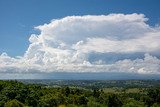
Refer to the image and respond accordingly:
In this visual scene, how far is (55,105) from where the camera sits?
184 m

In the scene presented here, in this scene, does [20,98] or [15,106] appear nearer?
[15,106]

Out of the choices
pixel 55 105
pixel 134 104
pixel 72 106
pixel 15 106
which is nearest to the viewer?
pixel 15 106

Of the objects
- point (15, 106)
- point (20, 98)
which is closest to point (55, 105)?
point (20, 98)

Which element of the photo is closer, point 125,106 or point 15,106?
point 15,106

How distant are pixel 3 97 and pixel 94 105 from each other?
175 feet

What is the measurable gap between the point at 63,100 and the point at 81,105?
38.0ft

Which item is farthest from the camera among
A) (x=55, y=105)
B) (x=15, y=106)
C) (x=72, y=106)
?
(x=55, y=105)

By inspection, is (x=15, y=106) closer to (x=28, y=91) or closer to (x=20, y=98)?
(x=20, y=98)

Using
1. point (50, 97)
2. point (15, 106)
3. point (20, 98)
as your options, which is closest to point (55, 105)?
point (50, 97)

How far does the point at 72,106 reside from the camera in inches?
6752

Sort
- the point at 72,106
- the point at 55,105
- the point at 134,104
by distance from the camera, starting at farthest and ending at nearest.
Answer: the point at 134,104
the point at 55,105
the point at 72,106

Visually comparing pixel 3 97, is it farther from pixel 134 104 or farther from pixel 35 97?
pixel 134 104

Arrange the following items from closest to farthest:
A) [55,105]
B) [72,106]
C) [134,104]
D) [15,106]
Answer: [15,106] < [72,106] < [55,105] < [134,104]

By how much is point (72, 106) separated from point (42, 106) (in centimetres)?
1741
